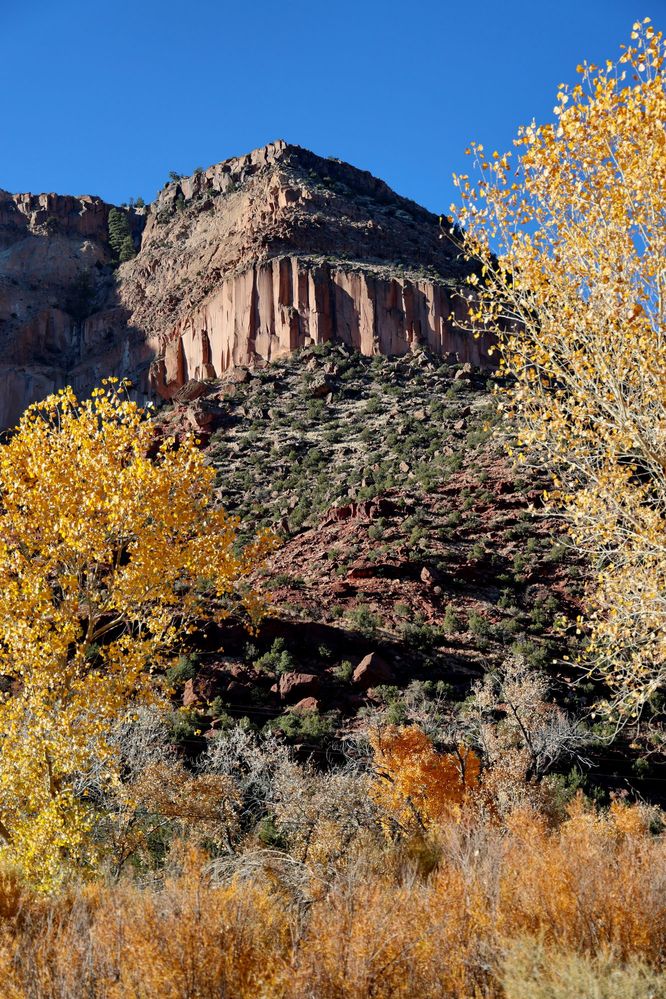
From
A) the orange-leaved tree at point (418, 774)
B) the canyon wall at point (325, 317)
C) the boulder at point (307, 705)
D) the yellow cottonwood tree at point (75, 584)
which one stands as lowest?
the orange-leaved tree at point (418, 774)

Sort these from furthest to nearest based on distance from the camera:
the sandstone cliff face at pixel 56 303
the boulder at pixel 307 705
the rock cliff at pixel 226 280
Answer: the sandstone cliff face at pixel 56 303, the rock cliff at pixel 226 280, the boulder at pixel 307 705

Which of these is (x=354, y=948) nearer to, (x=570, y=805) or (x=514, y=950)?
(x=514, y=950)

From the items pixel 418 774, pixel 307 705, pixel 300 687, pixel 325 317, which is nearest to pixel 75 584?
pixel 418 774

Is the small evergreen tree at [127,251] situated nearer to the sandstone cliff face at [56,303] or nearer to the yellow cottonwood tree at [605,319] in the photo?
the sandstone cliff face at [56,303]

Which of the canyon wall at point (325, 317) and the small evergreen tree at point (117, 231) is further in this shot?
the small evergreen tree at point (117, 231)

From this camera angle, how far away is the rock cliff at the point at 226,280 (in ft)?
165

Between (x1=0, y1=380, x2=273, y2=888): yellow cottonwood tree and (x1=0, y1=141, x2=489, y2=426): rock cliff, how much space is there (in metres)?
40.5

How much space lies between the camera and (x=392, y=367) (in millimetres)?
46656

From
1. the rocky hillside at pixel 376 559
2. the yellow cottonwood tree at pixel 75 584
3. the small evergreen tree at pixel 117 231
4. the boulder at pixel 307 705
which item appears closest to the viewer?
the yellow cottonwood tree at pixel 75 584

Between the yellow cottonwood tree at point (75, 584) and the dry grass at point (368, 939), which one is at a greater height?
the yellow cottonwood tree at point (75, 584)

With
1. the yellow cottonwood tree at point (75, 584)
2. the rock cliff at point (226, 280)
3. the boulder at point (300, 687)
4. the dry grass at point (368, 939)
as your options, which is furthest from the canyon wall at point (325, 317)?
the dry grass at point (368, 939)

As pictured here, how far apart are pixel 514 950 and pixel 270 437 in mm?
38233

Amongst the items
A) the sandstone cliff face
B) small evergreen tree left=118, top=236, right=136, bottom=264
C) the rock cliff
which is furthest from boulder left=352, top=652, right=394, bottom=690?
small evergreen tree left=118, top=236, right=136, bottom=264

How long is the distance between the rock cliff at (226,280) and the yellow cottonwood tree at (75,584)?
4054cm
